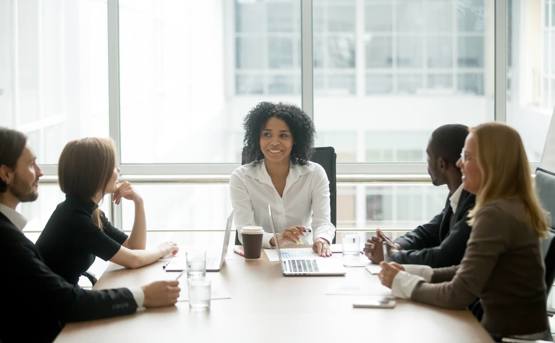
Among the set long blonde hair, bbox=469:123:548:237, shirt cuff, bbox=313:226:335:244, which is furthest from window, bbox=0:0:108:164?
long blonde hair, bbox=469:123:548:237

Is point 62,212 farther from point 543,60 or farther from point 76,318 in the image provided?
point 543,60

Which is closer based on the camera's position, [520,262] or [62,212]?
[520,262]

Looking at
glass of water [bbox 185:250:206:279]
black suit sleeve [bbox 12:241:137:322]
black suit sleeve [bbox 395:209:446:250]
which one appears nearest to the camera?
black suit sleeve [bbox 12:241:137:322]

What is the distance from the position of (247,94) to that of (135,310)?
11.0 feet

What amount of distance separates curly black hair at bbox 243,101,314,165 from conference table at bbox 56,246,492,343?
124 centimetres

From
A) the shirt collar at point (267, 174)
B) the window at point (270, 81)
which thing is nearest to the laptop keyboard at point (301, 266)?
the shirt collar at point (267, 174)

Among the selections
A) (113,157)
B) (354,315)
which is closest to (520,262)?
(354,315)

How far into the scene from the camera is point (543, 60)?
566cm

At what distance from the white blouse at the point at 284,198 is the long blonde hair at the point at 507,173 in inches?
54.4

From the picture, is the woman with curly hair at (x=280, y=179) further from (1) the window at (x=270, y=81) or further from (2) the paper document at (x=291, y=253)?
(1) the window at (x=270, y=81)

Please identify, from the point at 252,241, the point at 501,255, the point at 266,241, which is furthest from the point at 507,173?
the point at 266,241

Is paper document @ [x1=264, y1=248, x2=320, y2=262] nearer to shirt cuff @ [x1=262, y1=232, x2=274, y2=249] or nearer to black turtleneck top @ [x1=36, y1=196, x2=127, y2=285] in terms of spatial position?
shirt cuff @ [x1=262, y1=232, x2=274, y2=249]

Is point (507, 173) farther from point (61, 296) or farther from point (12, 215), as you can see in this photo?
point (12, 215)

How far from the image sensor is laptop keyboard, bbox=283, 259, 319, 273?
3148mm
